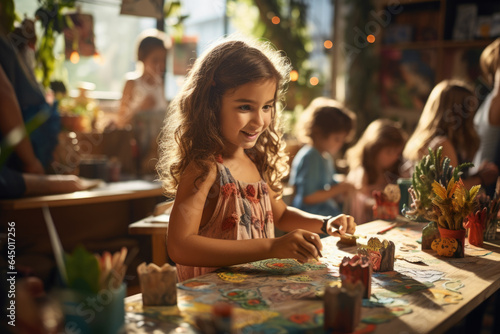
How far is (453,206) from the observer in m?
1.44

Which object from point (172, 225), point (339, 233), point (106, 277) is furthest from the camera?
point (339, 233)

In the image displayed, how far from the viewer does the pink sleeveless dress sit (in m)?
1.46

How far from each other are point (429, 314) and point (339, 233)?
0.51 meters

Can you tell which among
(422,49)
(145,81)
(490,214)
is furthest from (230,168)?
(422,49)

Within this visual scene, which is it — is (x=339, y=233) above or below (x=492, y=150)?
below

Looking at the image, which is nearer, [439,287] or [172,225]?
[439,287]

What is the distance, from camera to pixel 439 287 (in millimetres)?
1160

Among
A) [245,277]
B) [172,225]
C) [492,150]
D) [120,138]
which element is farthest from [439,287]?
[120,138]

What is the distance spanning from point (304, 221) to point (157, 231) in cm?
61

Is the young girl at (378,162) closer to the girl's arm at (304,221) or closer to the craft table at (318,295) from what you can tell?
the girl's arm at (304,221)

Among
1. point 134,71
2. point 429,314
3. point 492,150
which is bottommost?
point 429,314

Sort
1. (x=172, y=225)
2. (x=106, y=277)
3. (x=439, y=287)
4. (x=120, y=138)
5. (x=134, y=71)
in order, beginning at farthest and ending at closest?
(x=134, y=71) → (x=120, y=138) → (x=172, y=225) → (x=439, y=287) → (x=106, y=277)

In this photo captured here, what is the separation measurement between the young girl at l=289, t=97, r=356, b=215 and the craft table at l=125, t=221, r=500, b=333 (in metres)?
1.38

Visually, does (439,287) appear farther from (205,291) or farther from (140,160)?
(140,160)
